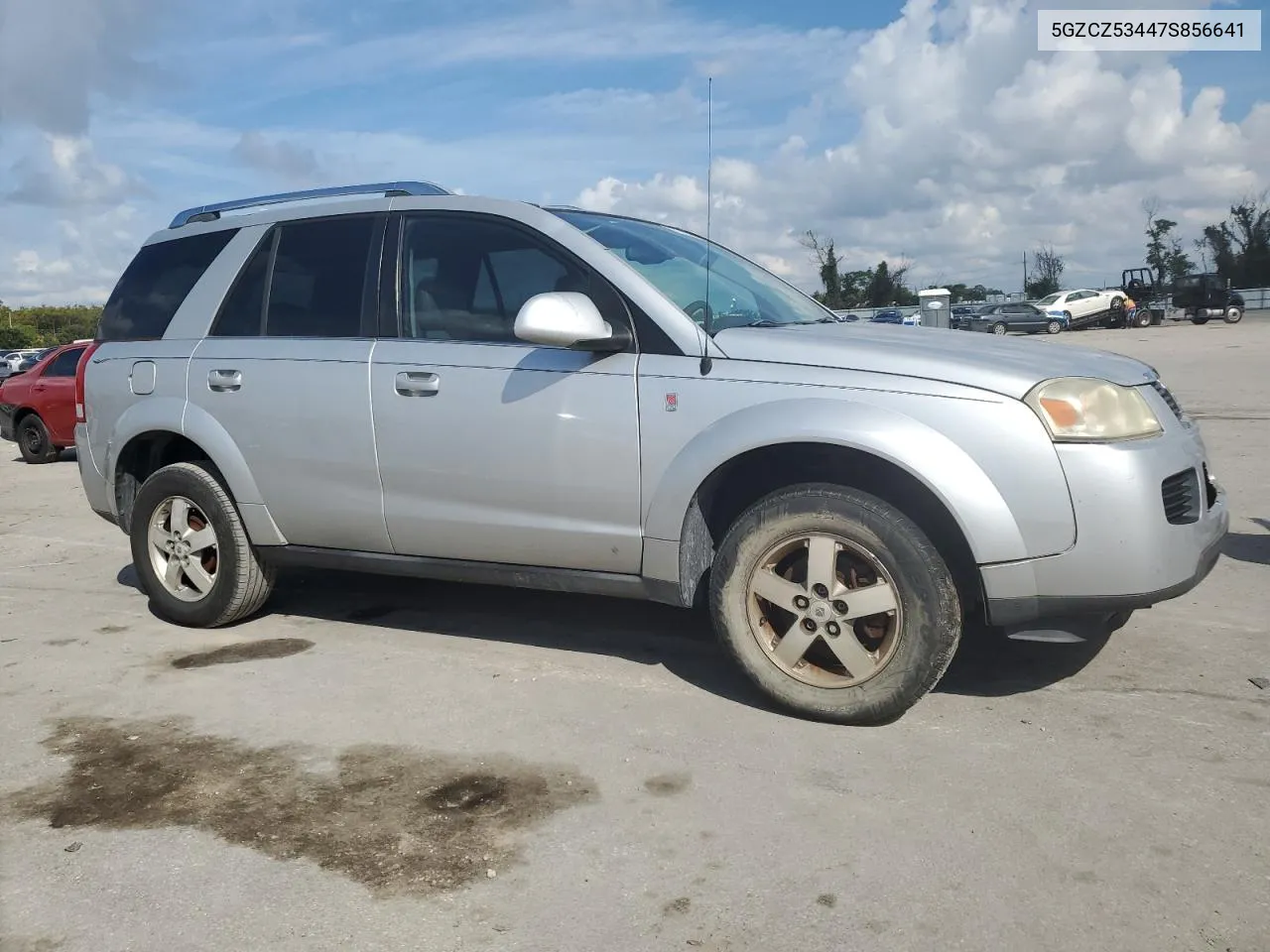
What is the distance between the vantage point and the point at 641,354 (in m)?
3.95

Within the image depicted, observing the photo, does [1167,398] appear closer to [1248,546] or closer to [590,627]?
[590,627]

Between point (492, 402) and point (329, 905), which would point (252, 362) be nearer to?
point (492, 402)

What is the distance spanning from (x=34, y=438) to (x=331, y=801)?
13971mm

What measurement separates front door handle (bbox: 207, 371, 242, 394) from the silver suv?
0.4 inches

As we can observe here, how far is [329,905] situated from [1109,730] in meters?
2.49

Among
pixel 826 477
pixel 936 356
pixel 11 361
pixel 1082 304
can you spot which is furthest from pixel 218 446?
pixel 1082 304

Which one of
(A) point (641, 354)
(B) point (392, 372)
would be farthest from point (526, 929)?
(B) point (392, 372)

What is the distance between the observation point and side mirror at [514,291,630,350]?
148 inches

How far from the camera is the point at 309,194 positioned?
511 centimetres

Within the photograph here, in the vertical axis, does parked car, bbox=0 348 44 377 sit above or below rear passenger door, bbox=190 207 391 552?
below

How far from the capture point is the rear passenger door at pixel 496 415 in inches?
157

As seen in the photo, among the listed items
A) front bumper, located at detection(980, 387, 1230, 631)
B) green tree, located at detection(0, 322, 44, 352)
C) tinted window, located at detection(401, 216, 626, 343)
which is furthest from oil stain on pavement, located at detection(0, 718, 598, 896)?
green tree, located at detection(0, 322, 44, 352)

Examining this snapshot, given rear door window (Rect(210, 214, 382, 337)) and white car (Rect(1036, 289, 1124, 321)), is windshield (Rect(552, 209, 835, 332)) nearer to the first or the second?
rear door window (Rect(210, 214, 382, 337))

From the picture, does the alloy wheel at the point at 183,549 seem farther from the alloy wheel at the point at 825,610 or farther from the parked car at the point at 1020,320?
the parked car at the point at 1020,320
